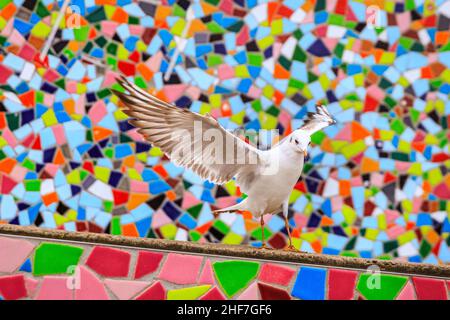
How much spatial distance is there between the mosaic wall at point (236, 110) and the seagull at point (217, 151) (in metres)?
0.20

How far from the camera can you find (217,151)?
2207 mm

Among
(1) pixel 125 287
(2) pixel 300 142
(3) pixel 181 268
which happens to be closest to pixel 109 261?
(1) pixel 125 287

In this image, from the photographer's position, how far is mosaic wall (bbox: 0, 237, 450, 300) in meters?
2.12

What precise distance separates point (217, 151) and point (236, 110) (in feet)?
1.13

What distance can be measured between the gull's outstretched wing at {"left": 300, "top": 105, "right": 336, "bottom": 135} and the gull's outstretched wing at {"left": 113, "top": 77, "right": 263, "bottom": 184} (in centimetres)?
21

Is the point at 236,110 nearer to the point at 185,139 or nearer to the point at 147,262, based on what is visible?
the point at 185,139

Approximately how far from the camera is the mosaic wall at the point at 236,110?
2.43 meters

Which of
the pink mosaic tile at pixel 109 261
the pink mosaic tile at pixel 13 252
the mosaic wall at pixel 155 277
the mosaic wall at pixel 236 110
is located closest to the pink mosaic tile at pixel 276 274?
the mosaic wall at pixel 155 277

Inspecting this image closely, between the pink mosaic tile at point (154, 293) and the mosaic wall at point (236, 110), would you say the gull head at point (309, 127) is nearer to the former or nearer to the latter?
the mosaic wall at point (236, 110)

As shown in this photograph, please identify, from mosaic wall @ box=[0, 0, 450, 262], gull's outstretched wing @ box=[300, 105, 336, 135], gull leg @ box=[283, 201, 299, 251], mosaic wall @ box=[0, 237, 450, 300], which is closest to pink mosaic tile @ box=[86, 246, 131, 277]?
mosaic wall @ box=[0, 237, 450, 300]

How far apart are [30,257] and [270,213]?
0.73 meters

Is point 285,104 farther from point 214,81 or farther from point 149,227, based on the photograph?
point 149,227

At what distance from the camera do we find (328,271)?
7.15 ft

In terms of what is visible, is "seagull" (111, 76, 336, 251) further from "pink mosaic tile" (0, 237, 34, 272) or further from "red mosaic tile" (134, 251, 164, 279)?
"pink mosaic tile" (0, 237, 34, 272)
